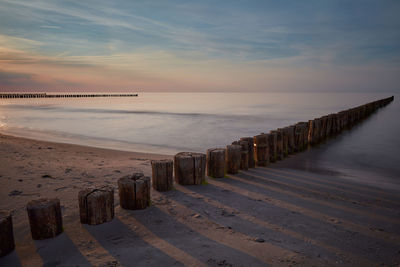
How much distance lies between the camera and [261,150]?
665 cm

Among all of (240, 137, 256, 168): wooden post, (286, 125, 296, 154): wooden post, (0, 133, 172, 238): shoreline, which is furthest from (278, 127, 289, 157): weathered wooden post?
(0, 133, 172, 238): shoreline

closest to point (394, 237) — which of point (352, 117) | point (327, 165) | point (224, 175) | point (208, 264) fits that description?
point (208, 264)

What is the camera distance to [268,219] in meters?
3.61

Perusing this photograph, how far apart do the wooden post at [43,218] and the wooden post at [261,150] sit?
16.2ft

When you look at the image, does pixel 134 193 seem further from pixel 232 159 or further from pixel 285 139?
pixel 285 139

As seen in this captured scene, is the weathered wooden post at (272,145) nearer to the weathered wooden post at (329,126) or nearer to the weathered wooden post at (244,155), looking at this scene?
the weathered wooden post at (244,155)

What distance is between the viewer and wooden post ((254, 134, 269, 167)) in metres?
6.65

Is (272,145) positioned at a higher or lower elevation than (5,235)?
higher

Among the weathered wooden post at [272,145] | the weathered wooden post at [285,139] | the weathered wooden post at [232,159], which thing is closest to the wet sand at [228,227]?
the weathered wooden post at [232,159]

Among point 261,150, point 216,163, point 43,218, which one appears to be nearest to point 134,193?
point 43,218

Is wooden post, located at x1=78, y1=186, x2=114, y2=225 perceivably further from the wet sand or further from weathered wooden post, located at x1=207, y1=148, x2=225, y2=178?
weathered wooden post, located at x1=207, y1=148, x2=225, y2=178

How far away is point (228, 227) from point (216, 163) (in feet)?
6.84

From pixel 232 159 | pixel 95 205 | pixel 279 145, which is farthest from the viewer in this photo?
pixel 279 145

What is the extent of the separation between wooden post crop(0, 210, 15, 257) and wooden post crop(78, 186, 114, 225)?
780 mm
